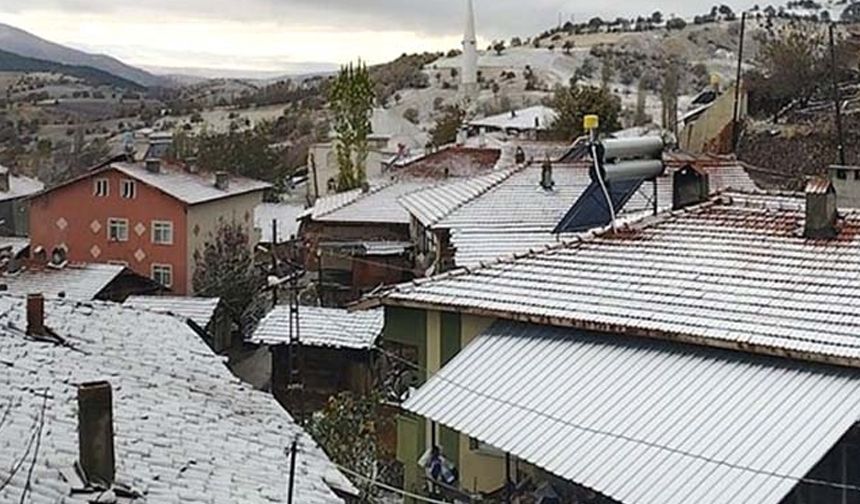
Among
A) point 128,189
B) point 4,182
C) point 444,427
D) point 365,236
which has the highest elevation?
point 128,189

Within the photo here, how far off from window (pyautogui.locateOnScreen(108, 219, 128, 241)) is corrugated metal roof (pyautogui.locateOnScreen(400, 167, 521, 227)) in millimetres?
15342

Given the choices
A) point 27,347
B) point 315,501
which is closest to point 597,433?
point 315,501

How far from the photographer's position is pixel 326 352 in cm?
3055

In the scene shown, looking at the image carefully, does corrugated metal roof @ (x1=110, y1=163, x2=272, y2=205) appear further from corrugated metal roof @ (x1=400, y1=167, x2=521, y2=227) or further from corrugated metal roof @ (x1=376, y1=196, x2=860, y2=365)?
corrugated metal roof @ (x1=376, y1=196, x2=860, y2=365)

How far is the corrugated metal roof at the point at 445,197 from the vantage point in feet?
88.7

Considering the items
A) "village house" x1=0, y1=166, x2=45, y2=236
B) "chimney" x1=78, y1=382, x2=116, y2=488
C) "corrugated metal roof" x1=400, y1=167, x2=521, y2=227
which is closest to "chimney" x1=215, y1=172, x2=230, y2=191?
"village house" x1=0, y1=166, x2=45, y2=236

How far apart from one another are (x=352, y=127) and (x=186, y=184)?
51.6ft

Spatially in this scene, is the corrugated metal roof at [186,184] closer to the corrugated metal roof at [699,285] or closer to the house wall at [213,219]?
the house wall at [213,219]

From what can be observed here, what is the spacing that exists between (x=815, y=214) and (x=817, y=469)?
4040 millimetres

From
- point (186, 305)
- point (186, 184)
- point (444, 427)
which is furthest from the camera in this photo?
point (186, 184)

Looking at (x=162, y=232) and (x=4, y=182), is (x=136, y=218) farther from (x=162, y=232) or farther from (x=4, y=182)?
(x=4, y=182)

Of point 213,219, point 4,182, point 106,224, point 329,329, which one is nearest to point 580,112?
point 213,219

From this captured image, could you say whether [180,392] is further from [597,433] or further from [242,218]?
[242,218]

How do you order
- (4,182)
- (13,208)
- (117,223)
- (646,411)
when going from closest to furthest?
(646,411) → (117,223) → (13,208) → (4,182)
